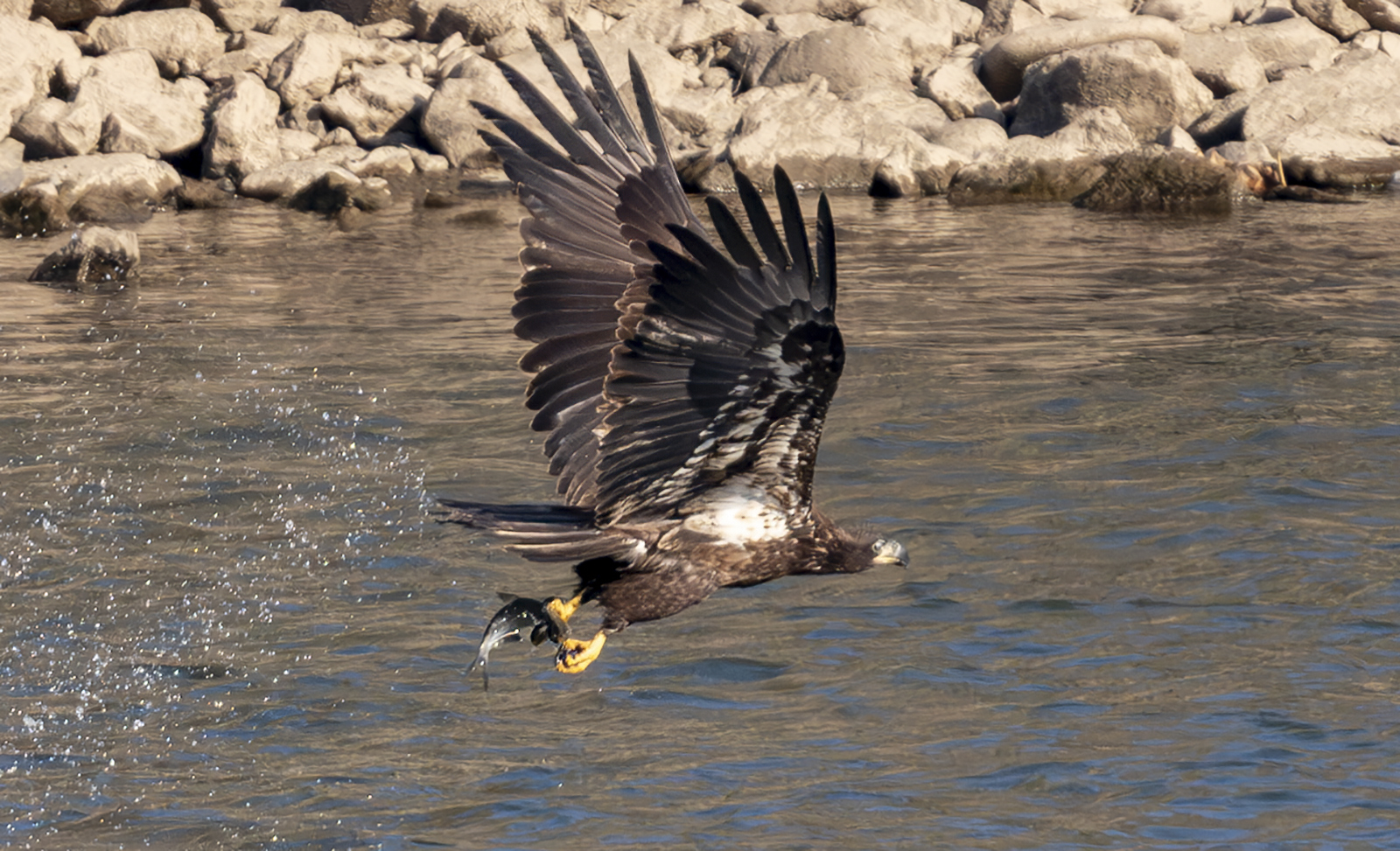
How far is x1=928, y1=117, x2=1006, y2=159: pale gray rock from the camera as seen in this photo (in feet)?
66.3

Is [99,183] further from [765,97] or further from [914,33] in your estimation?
[914,33]

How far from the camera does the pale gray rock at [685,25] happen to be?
22.9 meters

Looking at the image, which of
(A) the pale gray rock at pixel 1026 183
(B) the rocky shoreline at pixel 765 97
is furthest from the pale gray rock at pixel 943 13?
(A) the pale gray rock at pixel 1026 183

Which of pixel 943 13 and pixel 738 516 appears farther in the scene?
pixel 943 13

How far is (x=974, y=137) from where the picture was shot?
20.4 meters

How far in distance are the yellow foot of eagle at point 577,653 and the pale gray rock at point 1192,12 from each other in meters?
19.8

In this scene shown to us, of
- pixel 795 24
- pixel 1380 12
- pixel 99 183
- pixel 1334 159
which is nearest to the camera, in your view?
pixel 99 183

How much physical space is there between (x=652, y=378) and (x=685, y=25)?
19414 mm

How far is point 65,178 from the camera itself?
60.2 ft

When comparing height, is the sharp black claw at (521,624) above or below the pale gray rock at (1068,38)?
below

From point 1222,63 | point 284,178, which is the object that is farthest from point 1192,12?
point 284,178

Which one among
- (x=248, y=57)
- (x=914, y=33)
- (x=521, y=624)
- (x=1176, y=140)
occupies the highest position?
(x=914, y=33)

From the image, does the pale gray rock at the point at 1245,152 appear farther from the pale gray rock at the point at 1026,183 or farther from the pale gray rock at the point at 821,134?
the pale gray rock at the point at 821,134

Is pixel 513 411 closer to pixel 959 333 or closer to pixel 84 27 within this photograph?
pixel 959 333
